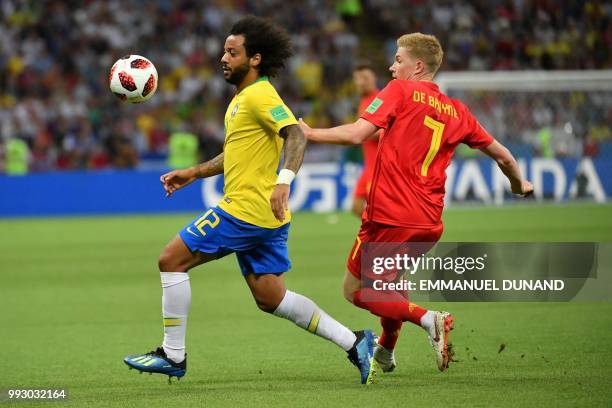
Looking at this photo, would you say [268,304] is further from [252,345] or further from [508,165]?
[508,165]

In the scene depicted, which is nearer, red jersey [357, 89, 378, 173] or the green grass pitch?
the green grass pitch

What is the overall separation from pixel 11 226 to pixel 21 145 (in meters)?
3.85

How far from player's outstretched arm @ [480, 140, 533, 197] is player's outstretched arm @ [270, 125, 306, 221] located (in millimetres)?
1303

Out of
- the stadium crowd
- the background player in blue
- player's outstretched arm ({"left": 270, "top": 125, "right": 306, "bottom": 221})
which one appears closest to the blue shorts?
the background player in blue

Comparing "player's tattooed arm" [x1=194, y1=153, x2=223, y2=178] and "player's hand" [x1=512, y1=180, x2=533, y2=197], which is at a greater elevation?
"player's tattooed arm" [x1=194, y1=153, x2=223, y2=178]

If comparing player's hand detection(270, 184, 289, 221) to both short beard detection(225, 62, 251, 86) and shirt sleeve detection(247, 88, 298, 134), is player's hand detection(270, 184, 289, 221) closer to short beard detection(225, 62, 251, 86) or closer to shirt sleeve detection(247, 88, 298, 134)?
shirt sleeve detection(247, 88, 298, 134)

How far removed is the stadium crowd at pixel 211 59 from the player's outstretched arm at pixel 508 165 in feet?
54.4

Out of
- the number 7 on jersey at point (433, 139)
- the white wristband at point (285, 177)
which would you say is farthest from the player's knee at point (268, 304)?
the number 7 on jersey at point (433, 139)

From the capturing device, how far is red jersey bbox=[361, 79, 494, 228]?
634 centimetres

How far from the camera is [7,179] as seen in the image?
21328 millimetres

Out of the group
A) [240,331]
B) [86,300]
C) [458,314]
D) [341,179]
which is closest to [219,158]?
[240,331]

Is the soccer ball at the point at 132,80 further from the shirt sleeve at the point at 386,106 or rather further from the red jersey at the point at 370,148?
the red jersey at the point at 370,148

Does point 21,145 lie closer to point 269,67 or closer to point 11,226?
point 11,226

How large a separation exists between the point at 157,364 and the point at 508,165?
8.13 feet
